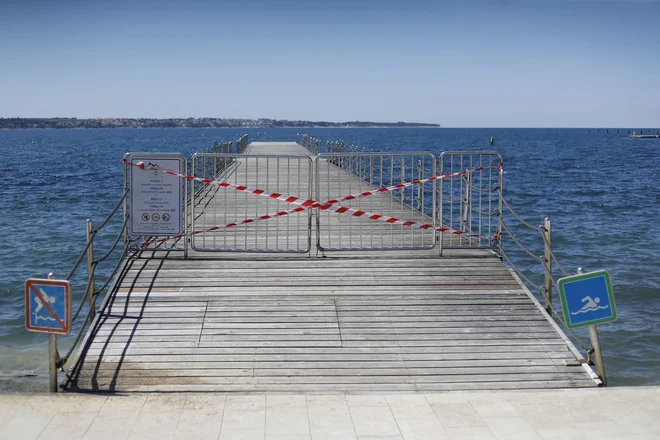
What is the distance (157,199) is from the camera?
10883 mm

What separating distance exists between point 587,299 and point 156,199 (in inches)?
240

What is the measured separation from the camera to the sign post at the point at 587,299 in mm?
7488

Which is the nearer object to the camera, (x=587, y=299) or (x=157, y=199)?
(x=587, y=299)

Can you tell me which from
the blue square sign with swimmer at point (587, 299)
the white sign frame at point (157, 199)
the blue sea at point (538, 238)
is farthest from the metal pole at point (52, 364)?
the blue square sign with swimmer at point (587, 299)

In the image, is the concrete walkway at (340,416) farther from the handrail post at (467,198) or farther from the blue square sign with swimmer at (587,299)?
the handrail post at (467,198)

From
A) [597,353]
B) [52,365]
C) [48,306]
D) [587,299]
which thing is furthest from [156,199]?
[597,353]

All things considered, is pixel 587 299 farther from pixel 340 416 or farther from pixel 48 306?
pixel 48 306

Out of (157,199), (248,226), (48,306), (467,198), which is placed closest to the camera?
(48,306)

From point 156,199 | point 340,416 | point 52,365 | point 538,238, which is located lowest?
point 538,238

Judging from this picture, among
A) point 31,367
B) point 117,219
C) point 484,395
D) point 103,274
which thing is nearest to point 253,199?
point 103,274

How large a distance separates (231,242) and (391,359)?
462cm

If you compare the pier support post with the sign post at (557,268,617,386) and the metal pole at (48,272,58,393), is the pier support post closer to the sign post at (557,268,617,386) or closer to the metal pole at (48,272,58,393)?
the metal pole at (48,272,58,393)

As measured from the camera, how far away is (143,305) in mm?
9352

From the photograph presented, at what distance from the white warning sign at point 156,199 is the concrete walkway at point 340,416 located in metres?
3.96
